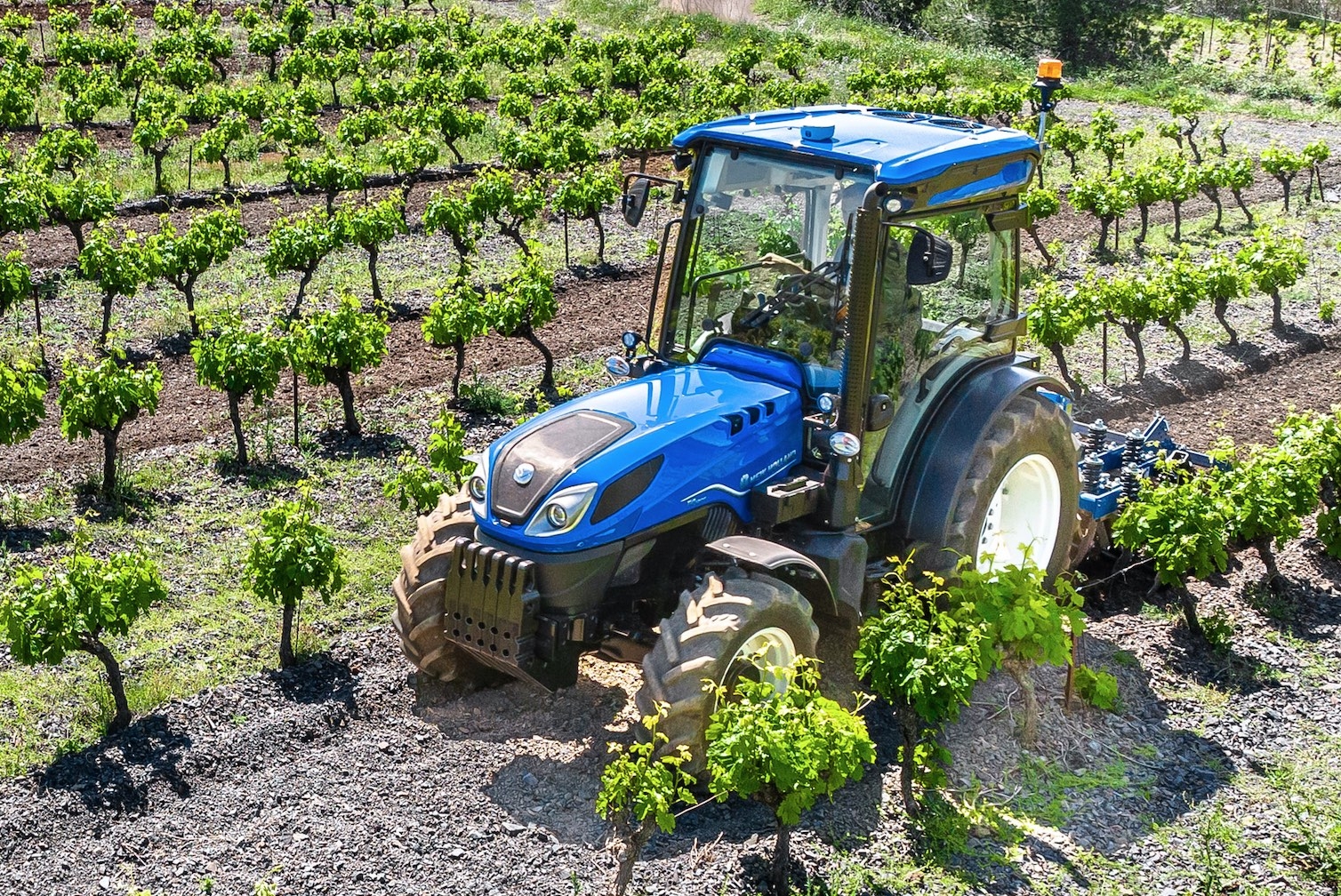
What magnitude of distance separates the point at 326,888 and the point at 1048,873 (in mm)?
3351

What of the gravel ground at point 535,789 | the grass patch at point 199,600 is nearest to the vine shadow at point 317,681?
the gravel ground at point 535,789

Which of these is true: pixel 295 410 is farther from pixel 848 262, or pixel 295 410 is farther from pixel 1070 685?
pixel 1070 685

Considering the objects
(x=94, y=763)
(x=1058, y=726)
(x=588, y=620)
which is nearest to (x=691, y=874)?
(x=588, y=620)

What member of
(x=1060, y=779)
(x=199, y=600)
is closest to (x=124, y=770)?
(x=199, y=600)

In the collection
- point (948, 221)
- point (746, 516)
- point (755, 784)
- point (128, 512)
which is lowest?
point (128, 512)

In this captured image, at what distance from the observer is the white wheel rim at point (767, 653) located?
668 centimetres

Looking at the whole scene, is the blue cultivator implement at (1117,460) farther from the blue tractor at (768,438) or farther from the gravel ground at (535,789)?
the gravel ground at (535,789)

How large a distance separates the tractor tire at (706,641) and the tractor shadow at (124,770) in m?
2.55

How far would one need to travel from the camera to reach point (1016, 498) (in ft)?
27.8

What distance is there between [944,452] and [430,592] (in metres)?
2.91

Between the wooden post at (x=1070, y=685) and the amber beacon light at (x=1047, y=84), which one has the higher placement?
the amber beacon light at (x=1047, y=84)

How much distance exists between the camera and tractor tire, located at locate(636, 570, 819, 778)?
21.3ft

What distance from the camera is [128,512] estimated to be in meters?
10.6

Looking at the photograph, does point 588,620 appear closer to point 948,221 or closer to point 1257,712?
point 948,221
